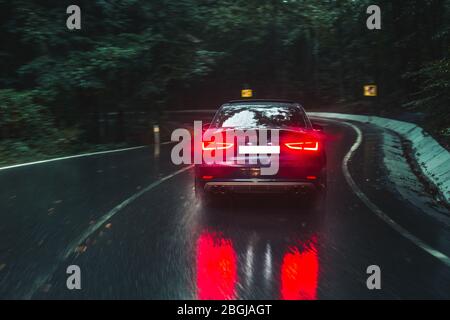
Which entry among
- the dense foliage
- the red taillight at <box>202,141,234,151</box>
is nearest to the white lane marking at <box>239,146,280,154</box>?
the red taillight at <box>202,141,234,151</box>

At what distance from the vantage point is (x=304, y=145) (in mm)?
8078

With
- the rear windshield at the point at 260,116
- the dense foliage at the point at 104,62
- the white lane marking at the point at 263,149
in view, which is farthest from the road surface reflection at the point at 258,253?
the dense foliage at the point at 104,62

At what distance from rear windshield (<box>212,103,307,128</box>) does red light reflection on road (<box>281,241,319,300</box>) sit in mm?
2463

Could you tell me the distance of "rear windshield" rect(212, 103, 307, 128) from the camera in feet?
27.2

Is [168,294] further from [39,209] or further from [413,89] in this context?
[413,89]

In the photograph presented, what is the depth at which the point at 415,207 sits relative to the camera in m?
8.80

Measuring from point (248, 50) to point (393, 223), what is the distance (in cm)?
6016

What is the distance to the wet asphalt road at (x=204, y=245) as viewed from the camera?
4895mm

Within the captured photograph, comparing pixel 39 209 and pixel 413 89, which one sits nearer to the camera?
pixel 39 209

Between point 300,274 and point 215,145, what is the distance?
328 cm

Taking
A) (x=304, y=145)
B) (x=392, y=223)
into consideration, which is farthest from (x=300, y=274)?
(x=304, y=145)

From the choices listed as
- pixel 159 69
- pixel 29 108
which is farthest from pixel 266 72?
pixel 29 108

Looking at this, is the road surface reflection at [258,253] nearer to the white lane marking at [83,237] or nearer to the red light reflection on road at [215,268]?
the red light reflection on road at [215,268]

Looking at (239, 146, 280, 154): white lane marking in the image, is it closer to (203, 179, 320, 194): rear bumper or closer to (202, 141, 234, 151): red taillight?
(202, 141, 234, 151): red taillight
